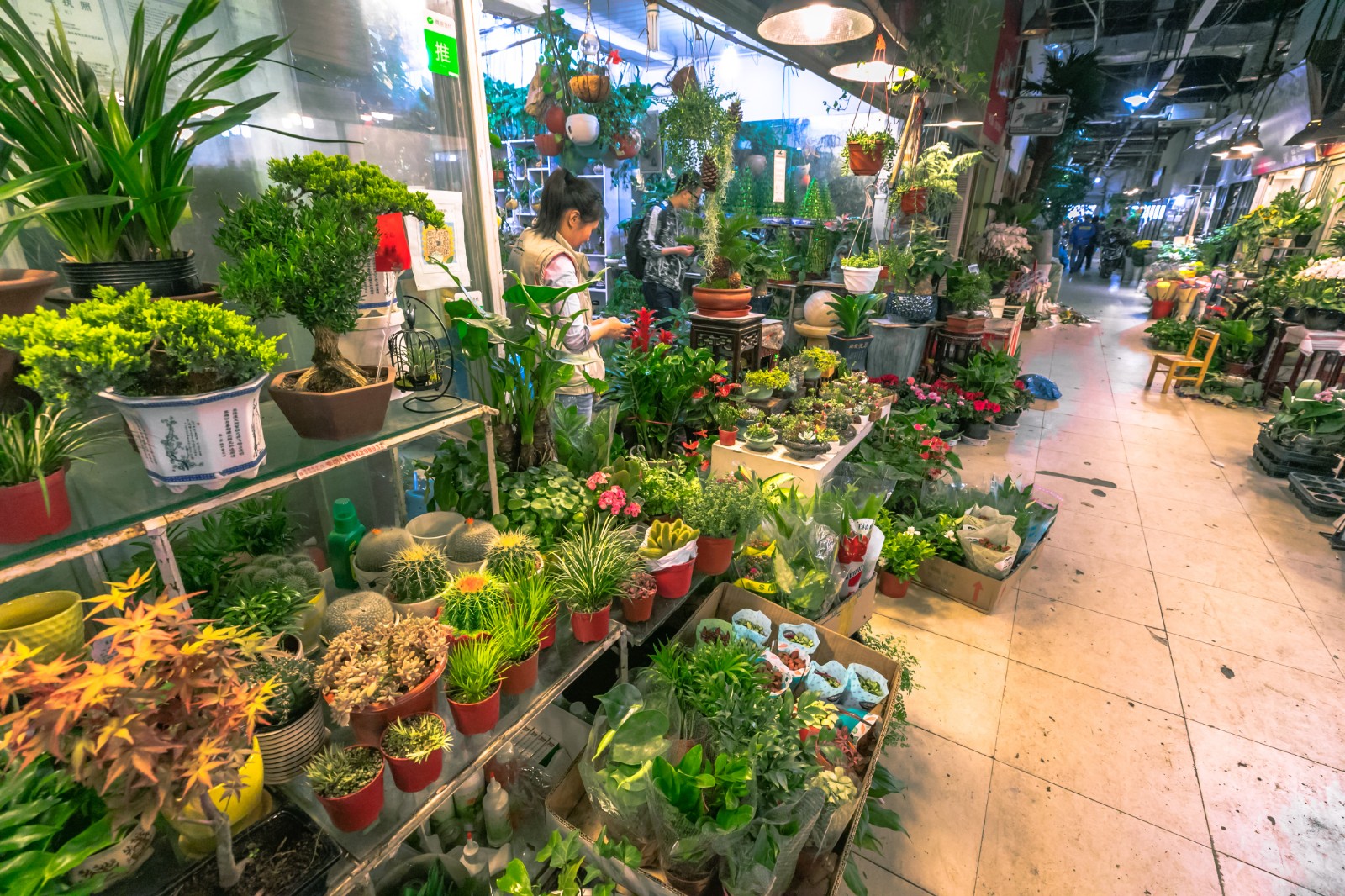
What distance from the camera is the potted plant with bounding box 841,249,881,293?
4051 millimetres

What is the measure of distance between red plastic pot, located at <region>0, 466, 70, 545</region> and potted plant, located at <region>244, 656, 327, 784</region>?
373 millimetres

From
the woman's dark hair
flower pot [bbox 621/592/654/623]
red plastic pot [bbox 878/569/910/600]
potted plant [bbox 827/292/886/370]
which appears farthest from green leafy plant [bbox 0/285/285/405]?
potted plant [bbox 827/292/886/370]

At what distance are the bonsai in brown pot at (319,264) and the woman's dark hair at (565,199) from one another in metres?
0.99

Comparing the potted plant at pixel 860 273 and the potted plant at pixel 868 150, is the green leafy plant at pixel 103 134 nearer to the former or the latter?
the potted plant at pixel 868 150

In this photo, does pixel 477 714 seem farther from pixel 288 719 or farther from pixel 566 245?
pixel 566 245

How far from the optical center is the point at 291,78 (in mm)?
1653

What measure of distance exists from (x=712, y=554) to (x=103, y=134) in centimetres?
170

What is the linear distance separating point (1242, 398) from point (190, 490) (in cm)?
867

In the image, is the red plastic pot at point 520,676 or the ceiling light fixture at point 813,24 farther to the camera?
the ceiling light fixture at point 813,24

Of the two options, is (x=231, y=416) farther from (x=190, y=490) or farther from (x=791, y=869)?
(x=791, y=869)

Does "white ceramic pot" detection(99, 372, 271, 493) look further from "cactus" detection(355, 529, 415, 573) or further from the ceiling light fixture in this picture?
the ceiling light fixture

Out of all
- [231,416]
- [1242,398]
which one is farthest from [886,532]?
[1242,398]

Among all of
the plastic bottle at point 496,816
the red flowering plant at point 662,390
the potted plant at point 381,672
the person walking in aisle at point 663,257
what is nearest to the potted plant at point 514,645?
the potted plant at point 381,672

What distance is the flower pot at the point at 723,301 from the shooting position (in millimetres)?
3213
